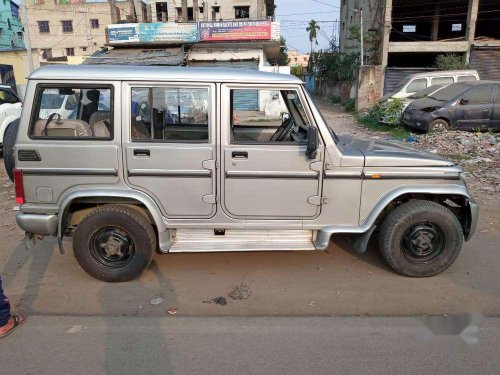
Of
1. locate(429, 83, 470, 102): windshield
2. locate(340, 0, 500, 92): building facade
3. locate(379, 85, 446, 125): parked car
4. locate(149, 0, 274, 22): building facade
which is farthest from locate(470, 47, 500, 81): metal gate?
locate(149, 0, 274, 22): building facade

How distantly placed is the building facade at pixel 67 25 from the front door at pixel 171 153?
→ 42342 millimetres

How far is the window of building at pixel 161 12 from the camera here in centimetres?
3509

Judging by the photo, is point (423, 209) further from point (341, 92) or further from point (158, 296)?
point (341, 92)

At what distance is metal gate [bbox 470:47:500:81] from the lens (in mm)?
20781

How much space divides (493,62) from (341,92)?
9.36 m

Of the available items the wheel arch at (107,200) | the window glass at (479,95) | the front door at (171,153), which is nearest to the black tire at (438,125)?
the window glass at (479,95)

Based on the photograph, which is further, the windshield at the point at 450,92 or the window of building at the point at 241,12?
the window of building at the point at 241,12

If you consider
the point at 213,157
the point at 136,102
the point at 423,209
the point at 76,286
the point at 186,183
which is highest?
the point at 136,102

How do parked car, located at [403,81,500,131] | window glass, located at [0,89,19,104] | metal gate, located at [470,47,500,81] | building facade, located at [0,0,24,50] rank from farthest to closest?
building facade, located at [0,0,24,50], metal gate, located at [470,47,500,81], parked car, located at [403,81,500,131], window glass, located at [0,89,19,104]

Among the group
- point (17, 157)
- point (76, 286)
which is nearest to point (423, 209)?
point (76, 286)

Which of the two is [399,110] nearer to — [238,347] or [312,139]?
[312,139]

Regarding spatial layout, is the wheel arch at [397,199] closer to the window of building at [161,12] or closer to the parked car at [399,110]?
the parked car at [399,110]

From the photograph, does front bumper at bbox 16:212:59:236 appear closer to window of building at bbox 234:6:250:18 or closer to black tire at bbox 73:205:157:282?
black tire at bbox 73:205:157:282

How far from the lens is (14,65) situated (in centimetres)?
2959
